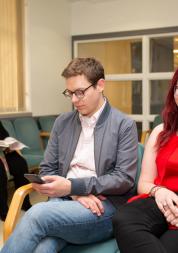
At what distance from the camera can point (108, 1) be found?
5590 millimetres

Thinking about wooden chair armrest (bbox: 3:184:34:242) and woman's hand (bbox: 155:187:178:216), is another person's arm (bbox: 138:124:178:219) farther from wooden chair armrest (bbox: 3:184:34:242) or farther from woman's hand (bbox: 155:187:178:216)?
wooden chair armrest (bbox: 3:184:34:242)

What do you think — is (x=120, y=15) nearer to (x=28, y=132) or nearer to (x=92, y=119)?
(x=28, y=132)

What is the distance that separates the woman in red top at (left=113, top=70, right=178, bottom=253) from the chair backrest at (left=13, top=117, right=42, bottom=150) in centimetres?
300

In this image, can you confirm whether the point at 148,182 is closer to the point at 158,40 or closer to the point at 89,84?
the point at 89,84

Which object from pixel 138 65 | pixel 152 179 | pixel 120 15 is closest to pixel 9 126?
pixel 138 65

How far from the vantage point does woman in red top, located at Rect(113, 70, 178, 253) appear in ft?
4.14

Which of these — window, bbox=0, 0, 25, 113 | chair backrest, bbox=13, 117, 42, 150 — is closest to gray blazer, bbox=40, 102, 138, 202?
chair backrest, bbox=13, 117, 42, 150

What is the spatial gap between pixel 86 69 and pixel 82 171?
1.62 feet

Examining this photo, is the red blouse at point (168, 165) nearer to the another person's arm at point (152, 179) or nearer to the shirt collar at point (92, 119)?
the another person's arm at point (152, 179)

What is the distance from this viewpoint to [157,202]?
4.74ft

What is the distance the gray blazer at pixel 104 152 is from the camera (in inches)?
61.3

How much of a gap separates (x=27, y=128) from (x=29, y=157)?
68cm

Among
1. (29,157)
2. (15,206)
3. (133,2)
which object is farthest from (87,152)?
(133,2)

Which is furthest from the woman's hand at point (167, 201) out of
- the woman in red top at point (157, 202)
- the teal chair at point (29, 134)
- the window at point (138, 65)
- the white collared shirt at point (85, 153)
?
the window at point (138, 65)
